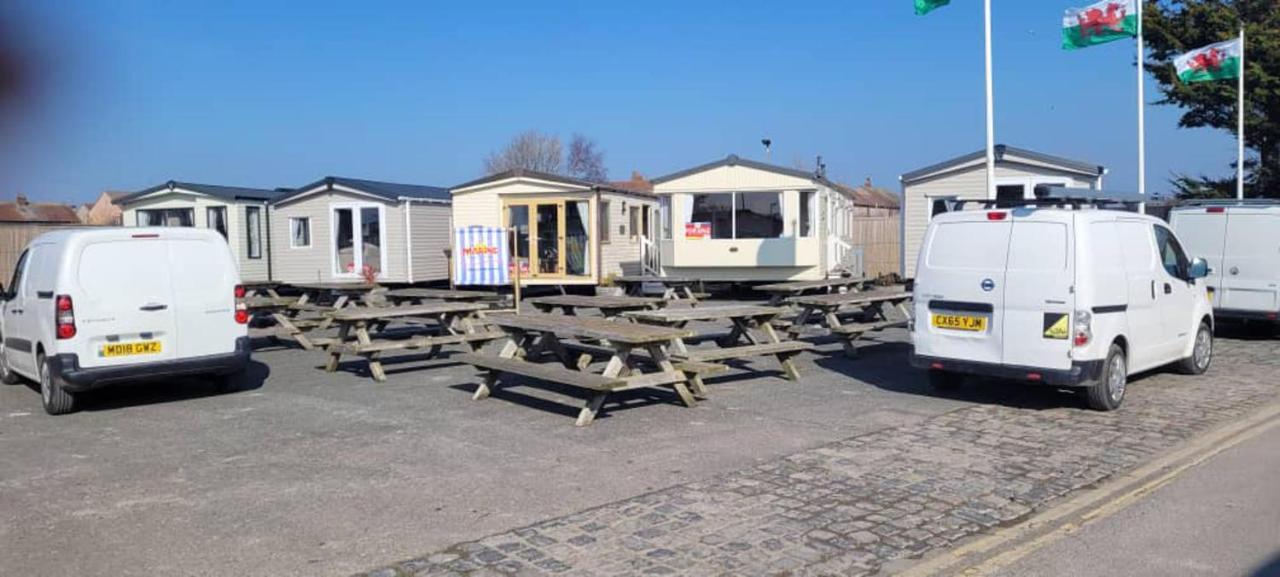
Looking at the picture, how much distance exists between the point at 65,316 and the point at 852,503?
7.36 m

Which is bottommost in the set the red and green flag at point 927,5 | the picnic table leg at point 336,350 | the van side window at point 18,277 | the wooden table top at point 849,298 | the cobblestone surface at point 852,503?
the cobblestone surface at point 852,503

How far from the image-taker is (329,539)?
5422mm

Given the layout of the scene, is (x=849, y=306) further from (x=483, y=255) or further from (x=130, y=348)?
(x=483, y=255)

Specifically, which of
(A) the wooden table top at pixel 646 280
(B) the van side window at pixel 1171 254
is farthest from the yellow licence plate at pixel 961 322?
(A) the wooden table top at pixel 646 280

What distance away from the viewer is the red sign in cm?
2352

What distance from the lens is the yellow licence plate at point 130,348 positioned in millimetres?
9406

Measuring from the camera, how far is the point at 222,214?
2669cm

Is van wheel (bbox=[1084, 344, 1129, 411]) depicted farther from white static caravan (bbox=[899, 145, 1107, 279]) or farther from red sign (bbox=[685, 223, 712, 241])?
red sign (bbox=[685, 223, 712, 241])

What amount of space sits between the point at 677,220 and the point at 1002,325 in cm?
1492

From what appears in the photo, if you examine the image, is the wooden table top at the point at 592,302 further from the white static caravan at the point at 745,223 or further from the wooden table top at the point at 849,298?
the white static caravan at the point at 745,223

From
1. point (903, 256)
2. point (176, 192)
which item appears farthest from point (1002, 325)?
point (176, 192)

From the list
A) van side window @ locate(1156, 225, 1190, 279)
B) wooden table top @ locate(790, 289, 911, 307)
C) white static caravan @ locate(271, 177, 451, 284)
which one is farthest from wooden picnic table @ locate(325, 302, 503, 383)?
white static caravan @ locate(271, 177, 451, 284)

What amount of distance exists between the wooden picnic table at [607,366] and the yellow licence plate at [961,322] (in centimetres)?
243

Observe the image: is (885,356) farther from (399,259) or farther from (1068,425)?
(399,259)
